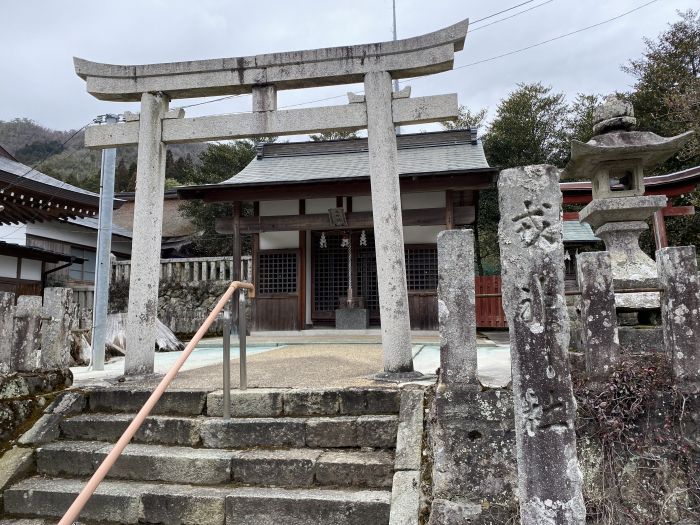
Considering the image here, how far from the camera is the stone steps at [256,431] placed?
346 centimetres

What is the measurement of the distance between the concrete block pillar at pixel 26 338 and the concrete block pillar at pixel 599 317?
4913 millimetres

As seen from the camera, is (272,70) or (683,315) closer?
(683,315)

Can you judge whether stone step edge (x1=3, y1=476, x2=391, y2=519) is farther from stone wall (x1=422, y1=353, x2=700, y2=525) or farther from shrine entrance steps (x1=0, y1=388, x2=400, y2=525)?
stone wall (x1=422, y1=353, x2=700, y2=525)

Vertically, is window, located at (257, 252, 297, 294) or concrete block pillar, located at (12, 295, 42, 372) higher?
window, located at (257, 252, 297, 294)

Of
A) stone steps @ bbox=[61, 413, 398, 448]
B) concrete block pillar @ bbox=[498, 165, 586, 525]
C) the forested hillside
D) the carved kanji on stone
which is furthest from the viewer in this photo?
the forested hillside

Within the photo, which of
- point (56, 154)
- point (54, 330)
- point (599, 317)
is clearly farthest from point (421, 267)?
point (56, 154)

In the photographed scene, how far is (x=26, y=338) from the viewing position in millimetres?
4422

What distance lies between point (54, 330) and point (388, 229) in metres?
3.57

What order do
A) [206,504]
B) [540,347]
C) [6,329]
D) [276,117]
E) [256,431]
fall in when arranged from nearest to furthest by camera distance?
[540,347], [206,504], [256,431], [6,329], [276,117]

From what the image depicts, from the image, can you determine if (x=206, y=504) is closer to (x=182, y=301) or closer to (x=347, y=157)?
(x=182, y=301)

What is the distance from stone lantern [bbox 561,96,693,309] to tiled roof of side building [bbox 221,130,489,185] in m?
6.55

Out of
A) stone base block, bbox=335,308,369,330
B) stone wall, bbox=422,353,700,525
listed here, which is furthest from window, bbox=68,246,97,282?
stone wall, bbox=422,353,700,525

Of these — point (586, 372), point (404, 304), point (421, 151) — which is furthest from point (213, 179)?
point (586, 372)

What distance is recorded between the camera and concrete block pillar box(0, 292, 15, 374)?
429cm
